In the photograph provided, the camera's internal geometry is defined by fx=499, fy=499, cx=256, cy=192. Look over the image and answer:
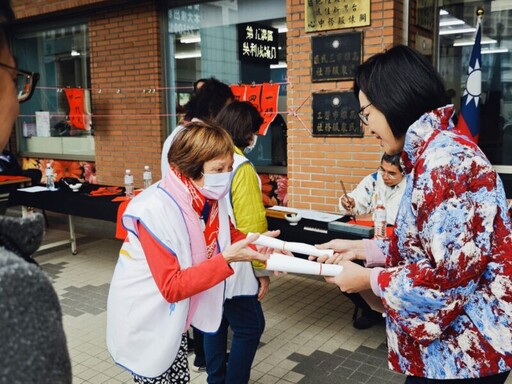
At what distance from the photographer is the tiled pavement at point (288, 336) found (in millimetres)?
3748

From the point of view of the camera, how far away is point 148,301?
2.14m

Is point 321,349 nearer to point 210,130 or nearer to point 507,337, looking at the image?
point 210,130

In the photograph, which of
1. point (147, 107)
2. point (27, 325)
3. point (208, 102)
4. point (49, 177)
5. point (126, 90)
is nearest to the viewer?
point (27, 325)

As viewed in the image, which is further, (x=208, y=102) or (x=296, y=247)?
(x=208, y=102)

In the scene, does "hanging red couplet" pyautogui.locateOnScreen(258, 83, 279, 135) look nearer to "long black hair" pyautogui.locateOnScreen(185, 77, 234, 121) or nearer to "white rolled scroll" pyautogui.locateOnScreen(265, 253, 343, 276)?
"long black hair" pyautogui.locateOnScreen(185, 77, 234, 121)

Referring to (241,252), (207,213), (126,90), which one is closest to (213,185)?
(207,213)

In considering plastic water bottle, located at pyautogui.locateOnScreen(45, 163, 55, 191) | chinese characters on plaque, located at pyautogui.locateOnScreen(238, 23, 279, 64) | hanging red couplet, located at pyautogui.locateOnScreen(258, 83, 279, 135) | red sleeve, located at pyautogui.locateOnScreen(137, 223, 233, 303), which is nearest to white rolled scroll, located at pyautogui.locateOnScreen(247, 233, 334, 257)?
red sleeve, located at pyautogui.locateOnScreen(137, 223, 233, 303)

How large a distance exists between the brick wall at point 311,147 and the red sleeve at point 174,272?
3.78 meters

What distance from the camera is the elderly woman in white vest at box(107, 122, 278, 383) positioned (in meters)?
2.10

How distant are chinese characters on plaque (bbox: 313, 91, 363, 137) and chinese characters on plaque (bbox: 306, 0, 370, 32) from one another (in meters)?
0.74

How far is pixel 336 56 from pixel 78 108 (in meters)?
5.04

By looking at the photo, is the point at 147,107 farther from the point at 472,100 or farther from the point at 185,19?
the point at 472,100

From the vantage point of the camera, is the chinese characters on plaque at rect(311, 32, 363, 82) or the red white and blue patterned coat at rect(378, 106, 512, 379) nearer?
the red white and blue patterned coat at rect(378, 106, 512, 379)

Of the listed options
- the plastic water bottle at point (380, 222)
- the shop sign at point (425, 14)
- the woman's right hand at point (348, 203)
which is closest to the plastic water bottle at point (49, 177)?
the woman's right hand at point (348, 203)
